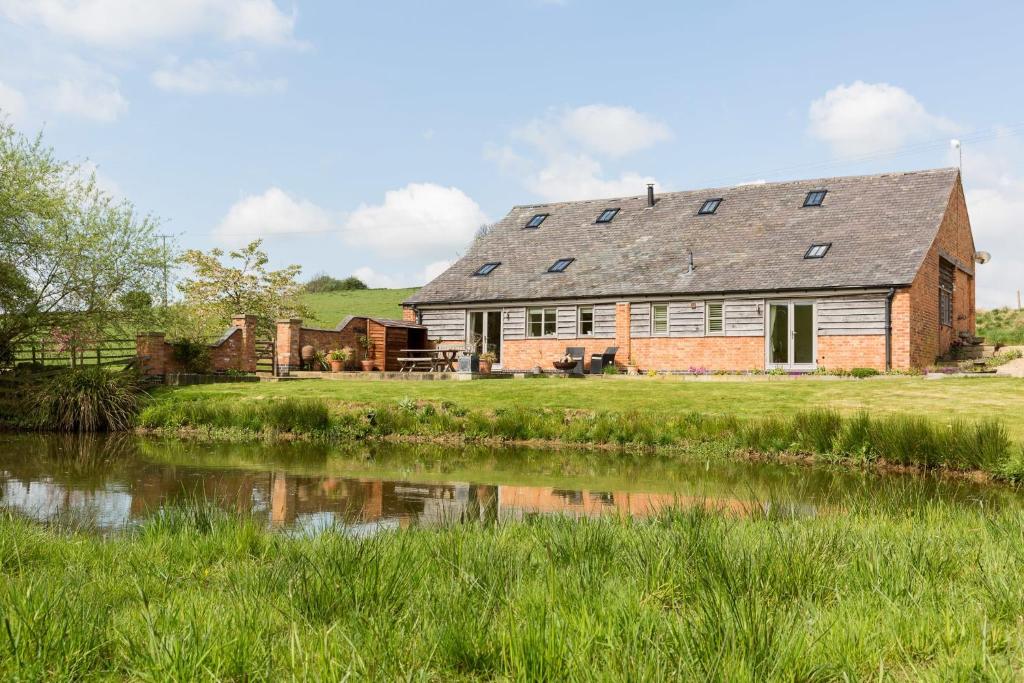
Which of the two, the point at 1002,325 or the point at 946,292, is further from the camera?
the point at 1002,325

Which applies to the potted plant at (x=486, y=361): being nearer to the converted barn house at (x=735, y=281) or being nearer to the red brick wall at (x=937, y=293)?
the converted barn house at (x=735, y=281)

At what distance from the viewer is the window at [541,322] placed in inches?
1030

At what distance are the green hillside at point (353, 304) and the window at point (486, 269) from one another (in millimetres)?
20894

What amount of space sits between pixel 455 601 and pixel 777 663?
1.34m

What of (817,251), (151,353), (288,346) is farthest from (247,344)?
(817,251)

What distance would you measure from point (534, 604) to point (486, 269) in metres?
25.2

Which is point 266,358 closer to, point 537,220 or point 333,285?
point 537,220

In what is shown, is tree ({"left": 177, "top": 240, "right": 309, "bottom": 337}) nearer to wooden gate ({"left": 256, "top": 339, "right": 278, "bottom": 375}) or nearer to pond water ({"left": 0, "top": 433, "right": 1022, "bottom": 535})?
wooden gate ({"left": 256, "top": 339, "right": 278, "bottom": 375})

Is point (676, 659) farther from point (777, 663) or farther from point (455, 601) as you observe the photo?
point (455, 601)

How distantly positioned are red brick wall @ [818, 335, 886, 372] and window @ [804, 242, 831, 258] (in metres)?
2.47

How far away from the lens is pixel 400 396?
1667 centimetres

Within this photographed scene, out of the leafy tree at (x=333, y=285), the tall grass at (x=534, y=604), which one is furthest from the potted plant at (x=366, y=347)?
the leafy tree at (x=333, y=285)

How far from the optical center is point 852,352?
22.0 meters

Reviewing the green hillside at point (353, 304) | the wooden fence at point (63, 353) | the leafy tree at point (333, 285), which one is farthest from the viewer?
the leafy tree at point (333, 285)
